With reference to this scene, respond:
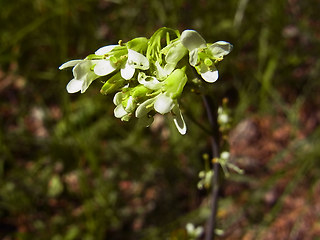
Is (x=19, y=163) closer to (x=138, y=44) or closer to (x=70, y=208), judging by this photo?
(x=70, y=208)

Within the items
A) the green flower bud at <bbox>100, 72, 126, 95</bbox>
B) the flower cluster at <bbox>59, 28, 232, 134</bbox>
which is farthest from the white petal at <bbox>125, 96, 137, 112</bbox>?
the green flower bud at <bbox>100, 72, 126, 95</bbox>

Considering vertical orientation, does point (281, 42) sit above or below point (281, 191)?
above

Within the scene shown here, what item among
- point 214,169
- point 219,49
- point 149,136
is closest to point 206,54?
point 219,49

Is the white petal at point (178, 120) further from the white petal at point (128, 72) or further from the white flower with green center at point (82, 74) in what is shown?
the white flower with green center at point (82, 74)

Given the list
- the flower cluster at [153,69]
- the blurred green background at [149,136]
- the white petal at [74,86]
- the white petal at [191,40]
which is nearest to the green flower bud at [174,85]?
the flower cluster at [153,69]

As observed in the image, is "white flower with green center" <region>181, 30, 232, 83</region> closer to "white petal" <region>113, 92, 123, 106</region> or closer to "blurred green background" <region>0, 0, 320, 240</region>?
"white petal" <region>113, 92, 123, 106</region>

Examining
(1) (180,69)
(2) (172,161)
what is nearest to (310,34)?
(2) (172,161)

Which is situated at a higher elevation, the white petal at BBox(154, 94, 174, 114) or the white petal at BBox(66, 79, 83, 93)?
the white petal at BBox(66, 79, 83, 93)
